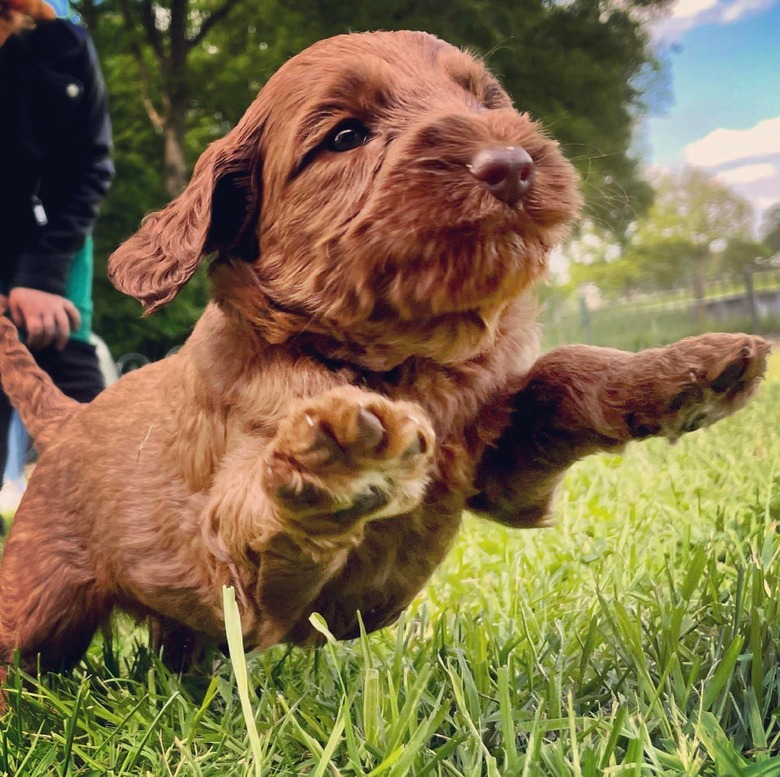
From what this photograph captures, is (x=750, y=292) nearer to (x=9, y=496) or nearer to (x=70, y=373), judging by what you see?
(x=9, y=496)

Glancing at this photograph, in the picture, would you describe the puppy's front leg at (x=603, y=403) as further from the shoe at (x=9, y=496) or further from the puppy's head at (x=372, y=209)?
the shoe at (x=9, y=496)

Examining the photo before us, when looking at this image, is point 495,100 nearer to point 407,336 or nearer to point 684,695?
point 407,336

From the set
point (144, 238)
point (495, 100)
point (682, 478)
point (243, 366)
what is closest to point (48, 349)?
point (144, 238)

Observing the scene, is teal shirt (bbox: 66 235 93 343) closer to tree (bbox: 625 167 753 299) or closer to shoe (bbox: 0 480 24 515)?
shoe (bbox: 0 480 24 515)

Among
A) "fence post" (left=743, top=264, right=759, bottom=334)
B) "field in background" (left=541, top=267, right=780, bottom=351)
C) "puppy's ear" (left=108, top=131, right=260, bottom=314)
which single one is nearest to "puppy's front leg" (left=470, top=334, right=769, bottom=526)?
"puppy's ear" (left=108, top=131, right=260, bottom=314)

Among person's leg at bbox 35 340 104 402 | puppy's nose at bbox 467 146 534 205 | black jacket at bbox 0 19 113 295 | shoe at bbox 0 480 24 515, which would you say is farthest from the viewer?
shoe at bbox 0 480 24 515

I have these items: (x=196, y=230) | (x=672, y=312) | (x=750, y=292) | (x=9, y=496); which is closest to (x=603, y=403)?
(x=196, y=230)

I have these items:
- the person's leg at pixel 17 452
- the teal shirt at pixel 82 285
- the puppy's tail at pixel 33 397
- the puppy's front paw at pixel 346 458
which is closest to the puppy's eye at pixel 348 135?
the puppy's front paw at pixel 346 458
